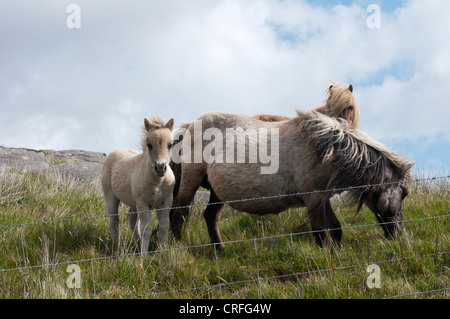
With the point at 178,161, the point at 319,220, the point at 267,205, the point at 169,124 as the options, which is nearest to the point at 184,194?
the point at 178,161

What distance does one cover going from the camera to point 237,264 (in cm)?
586

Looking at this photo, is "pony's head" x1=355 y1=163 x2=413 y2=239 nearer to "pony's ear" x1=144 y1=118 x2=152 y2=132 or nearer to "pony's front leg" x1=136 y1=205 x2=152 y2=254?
"pony's front leg" x1=136 y1=205 x2=152 y2=254

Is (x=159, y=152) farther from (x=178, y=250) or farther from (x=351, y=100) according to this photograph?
(x=351, y=100)

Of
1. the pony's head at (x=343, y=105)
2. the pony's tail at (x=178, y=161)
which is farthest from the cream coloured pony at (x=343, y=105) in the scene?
the pony's tail at (x=178, y=161)

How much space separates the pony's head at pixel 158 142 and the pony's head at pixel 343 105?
11.1ft

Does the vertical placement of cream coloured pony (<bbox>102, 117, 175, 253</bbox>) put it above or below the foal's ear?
below

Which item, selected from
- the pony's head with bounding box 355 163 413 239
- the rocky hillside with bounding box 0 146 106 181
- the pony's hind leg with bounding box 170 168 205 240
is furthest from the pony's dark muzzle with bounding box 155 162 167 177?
the rocky hillside with bounding box 0 146 106 181

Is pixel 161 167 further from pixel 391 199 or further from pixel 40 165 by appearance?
pixel 40 165

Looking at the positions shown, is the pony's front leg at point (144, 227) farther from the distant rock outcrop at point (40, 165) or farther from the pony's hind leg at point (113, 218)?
the distant rock outcrop at point (40, 165)

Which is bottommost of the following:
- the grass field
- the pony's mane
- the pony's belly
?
the grass field

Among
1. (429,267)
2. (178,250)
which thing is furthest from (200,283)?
(429,267)

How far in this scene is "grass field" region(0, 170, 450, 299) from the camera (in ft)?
15.9

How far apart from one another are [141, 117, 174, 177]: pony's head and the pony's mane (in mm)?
2013

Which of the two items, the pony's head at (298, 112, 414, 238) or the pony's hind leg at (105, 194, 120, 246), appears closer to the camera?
the pony's head at (298, 112, 414, 238)
